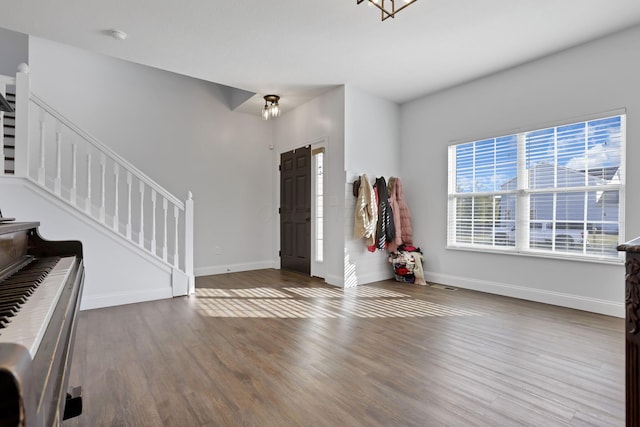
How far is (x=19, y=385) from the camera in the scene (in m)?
0.42

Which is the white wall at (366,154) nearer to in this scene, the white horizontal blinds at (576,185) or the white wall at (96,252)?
the white horizontal blinds at (576,185)

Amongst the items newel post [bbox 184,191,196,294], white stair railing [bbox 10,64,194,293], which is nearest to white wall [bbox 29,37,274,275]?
white stair railing [bbox 10,64,194,293]

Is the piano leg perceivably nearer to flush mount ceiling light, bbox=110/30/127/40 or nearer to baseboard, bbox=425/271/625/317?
flush mount ceiling light, bbox=110/30/127/40

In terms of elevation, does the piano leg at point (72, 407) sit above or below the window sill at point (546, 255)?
below

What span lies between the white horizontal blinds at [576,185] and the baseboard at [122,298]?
445 cm

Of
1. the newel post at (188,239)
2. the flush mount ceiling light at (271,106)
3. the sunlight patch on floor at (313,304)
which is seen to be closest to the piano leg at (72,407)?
the sunlight patch on floor at (313,304)

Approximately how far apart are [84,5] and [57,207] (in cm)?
188

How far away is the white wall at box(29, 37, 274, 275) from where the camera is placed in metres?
4.28

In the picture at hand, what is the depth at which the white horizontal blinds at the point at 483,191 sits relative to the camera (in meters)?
4.02

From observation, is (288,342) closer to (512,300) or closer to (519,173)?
(512,300)

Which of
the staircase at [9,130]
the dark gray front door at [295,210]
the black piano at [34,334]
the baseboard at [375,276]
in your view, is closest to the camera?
the black piano at [34,334]

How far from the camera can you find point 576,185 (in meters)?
3.44

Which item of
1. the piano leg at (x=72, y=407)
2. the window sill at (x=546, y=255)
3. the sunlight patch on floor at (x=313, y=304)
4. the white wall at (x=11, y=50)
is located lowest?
the sunlight patch on floor at (x=313, y=304)

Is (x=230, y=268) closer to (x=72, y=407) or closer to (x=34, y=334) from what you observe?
(x=72, y=407)
